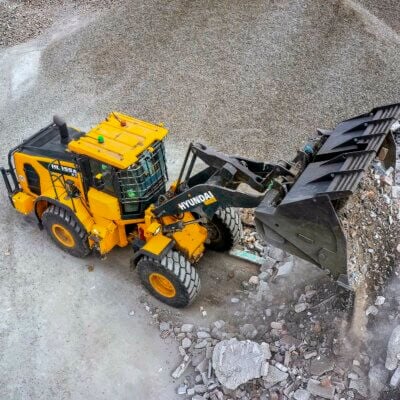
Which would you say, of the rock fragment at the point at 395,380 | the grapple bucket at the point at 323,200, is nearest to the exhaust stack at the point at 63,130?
the grapple bucket at the point at 323,200

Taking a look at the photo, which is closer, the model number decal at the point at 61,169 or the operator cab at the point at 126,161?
the operator cab at the point at 126,161

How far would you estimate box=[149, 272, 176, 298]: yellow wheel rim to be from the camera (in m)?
7.54

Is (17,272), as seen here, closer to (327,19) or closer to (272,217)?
(272,217)

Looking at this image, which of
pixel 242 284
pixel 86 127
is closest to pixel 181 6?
pixel 86 127

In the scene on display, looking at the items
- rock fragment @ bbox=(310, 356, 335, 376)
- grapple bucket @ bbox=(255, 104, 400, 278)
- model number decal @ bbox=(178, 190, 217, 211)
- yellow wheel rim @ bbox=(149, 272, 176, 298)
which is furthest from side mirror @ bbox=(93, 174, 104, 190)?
rock fragment @ bbox=(310, 356, 335, 376)

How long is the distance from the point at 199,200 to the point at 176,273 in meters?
1.18

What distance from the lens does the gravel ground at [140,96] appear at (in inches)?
287

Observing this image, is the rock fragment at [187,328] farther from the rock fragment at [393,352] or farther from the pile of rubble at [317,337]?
the rock fragment at [393,352]

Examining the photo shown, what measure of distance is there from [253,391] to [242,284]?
76.3 inches

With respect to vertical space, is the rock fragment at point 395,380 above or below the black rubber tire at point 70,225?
above

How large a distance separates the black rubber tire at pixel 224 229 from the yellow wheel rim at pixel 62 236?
89.9 inches

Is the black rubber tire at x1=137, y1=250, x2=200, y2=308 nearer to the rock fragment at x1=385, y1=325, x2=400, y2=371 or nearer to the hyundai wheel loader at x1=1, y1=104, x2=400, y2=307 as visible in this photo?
the hyundai wheel loader at x1=1, y1=104, x2=400, y2=307

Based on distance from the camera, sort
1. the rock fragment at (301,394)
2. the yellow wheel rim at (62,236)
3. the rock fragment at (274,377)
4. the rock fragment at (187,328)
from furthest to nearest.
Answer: the yellow wheel rim at (62,236)
the rock fragment at (187,328)
the rock fragment at (274,377)
the rock fragment at (301,394)

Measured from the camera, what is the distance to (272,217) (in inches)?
226
